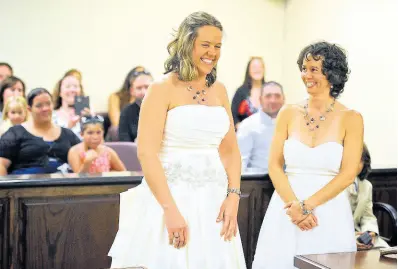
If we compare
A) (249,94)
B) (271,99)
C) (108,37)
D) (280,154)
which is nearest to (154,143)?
(280,154)

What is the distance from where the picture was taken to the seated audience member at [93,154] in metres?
4.27

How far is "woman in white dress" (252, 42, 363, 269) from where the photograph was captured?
9.66ft

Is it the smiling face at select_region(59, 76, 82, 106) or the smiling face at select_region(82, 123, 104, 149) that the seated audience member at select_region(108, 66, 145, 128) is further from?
the smiling face at select_region(82, 123, 104, 149)

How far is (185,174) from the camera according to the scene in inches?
91.5

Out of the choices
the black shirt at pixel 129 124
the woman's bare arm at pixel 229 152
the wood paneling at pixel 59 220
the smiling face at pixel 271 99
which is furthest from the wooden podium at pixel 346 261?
the black shirt at pixel 129 124

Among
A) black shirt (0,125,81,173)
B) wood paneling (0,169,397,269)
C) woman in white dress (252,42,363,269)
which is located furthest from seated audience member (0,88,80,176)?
woman in white dress (252,42,363,269)

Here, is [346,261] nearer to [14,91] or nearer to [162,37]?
[14,91]

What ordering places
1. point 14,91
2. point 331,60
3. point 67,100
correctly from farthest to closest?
1. point 67,100
2. point 14,91
3. point 331,60

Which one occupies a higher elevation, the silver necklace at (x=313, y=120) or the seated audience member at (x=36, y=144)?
the silver necklace at (x=313, y=120)

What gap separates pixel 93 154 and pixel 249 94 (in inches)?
122

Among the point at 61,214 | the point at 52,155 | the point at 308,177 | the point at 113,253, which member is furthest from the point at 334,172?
the point at 52,155

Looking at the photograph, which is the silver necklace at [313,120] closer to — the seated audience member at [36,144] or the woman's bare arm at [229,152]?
the woman's bare arm at [229,152]

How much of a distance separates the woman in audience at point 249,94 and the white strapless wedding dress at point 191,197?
4.37 m

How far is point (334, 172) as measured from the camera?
9.83 ft
